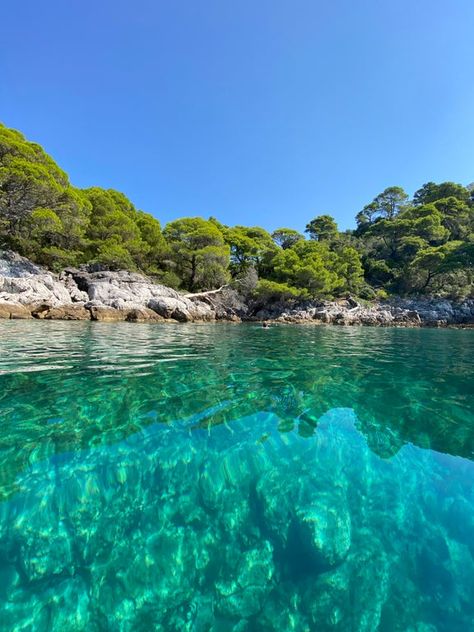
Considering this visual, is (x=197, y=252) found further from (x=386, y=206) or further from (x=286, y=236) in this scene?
(x=386, y=206)

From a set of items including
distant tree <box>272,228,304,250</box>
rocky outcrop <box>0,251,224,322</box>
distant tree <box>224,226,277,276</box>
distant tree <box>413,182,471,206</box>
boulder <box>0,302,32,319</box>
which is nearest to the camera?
boulder <box>0,302,32,319</box>

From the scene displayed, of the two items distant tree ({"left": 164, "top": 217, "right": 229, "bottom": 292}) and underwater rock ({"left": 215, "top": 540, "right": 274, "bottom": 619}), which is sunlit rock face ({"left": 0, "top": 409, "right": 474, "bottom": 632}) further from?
distant tree ({"left": 164, "top": 217, "right": 229, "bottom": 292})

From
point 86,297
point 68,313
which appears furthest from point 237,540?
point 86,297

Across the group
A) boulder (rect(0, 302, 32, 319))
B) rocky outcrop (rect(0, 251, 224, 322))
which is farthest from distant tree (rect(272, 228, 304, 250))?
boulder (rect(0, 302, 32, 319))

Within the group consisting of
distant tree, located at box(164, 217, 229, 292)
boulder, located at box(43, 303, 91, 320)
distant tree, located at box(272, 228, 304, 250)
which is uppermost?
distant tree, located at box(272, 228, 304, 250)

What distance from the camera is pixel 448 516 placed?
2.70 metres

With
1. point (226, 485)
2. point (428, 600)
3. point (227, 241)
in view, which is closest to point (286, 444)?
point (226, 485)

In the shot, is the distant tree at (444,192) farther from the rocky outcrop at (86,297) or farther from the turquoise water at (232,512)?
the turquoise water at (232,512)

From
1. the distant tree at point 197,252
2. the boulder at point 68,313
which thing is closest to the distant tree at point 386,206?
the distant tree at point 197,252

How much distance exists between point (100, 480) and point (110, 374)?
13.5 feet

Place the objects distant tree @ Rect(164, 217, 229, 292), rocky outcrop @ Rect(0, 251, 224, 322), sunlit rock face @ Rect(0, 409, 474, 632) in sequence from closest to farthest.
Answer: sunlit rock face @ Rect(0, 409, 474, 632) → rocky outcrop @ Rect(0, 251, 224, 322) → distant tree @ Rect(164, 217, 229, 292)

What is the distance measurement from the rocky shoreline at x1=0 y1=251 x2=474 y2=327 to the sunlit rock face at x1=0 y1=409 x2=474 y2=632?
21072mm

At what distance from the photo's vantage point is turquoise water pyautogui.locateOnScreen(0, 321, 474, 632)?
72.8 inches

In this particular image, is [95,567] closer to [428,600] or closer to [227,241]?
[428,600]
